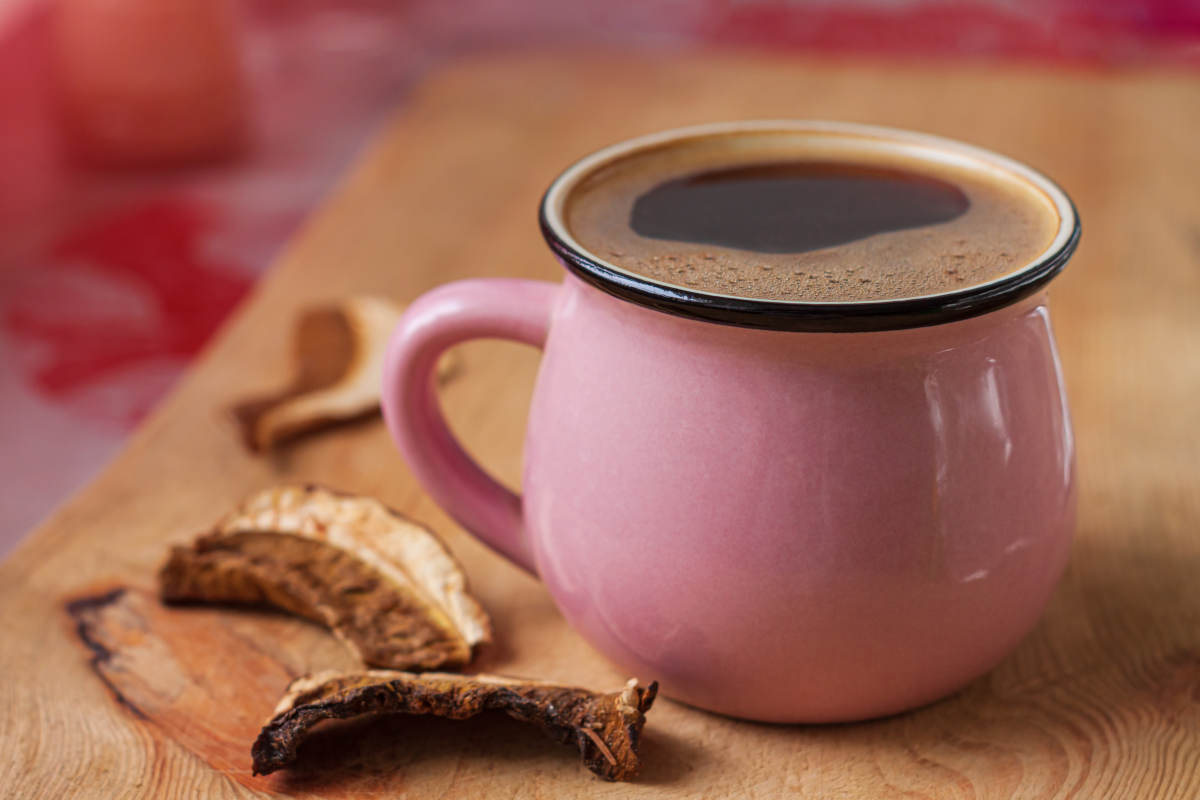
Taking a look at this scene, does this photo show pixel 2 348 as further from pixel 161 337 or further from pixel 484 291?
pixel 484 291

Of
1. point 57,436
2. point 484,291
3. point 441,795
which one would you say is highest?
point 484,291

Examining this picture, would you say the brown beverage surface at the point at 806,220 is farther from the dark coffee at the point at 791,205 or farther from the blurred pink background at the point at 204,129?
the blurred pink background at the point at 204,129

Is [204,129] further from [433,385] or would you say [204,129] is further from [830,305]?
[830,305]

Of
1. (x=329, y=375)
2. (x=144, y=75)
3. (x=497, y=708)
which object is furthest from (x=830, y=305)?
(x=144, y=75)

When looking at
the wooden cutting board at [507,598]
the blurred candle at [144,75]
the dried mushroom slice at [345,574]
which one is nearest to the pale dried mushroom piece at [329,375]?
the wooden cutting board at [507,598]

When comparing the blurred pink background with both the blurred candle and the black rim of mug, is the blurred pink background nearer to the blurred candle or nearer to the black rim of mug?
the blurred candle

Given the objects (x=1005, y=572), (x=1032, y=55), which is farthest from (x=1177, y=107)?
(x=1005, y=572)
